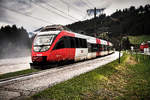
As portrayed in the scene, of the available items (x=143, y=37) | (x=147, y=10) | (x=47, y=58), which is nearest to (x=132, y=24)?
(x=143, y=37)

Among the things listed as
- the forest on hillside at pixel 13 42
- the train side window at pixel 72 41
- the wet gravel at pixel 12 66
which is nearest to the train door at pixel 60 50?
the train side window at pixel 72 41

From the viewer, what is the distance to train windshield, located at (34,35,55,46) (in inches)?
408

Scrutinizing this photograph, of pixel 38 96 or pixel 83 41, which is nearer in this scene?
pixel 38 96

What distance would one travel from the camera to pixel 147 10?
161125mm

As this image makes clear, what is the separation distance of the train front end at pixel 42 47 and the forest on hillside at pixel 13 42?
153 ft

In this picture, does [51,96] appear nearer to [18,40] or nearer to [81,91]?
[81,91]

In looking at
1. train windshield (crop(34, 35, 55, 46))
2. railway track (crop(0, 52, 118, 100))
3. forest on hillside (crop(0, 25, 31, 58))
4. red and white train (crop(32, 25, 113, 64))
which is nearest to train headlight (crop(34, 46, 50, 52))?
red and white train (crop(32, 25, 113, 64))

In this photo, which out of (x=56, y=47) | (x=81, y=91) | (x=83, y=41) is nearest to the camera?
(x=81, y=91)

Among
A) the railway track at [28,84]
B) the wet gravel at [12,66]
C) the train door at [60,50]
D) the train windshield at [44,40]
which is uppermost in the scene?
the train windshield at [44,40]

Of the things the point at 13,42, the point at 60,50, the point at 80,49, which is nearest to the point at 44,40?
the point at 60,50

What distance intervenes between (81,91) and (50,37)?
7.14 meters

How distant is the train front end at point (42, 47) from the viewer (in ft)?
32.5

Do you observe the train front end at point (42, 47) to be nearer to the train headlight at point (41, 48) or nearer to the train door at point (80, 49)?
the train headlight at point (41, 48)

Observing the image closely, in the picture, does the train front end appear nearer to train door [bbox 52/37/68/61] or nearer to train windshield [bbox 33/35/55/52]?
train windshield [bbox 33/35/55/52]
